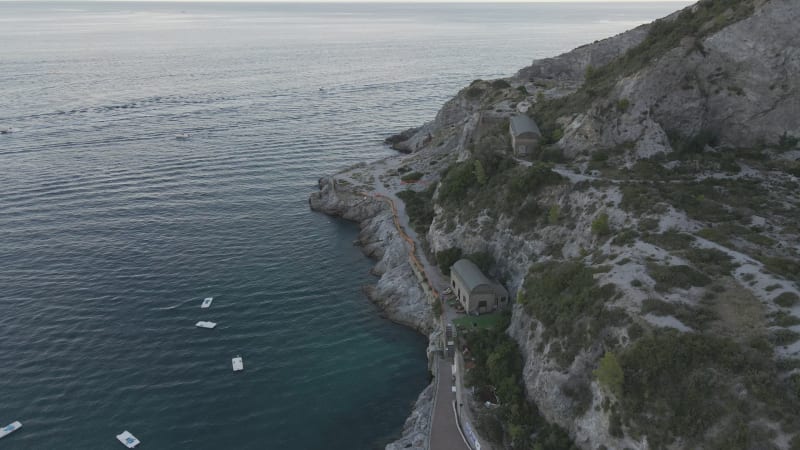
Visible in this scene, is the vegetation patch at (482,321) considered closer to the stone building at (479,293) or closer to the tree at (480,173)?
the stone building at (479,293)

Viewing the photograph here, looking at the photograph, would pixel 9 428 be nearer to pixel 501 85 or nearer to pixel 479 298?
pixel 479 298

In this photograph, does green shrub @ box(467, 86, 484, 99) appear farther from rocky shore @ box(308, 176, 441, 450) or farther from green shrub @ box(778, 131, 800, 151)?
green shrub @ box(778, 131, 800, 151)

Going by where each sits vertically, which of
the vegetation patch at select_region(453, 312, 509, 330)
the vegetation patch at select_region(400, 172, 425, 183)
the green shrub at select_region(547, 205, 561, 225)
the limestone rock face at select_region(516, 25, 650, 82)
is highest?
the limestone rock face at select_region(516, 25, 650, 82)

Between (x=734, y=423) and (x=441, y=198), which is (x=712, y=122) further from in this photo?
(x=734, y=423)

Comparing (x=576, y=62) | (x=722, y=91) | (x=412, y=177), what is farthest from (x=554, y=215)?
(x=576, y=62)

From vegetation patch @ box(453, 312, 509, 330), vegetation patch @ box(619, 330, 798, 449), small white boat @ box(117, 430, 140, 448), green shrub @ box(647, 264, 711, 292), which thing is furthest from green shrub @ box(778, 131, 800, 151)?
small white boat @ box(117, 430, 140, 448)

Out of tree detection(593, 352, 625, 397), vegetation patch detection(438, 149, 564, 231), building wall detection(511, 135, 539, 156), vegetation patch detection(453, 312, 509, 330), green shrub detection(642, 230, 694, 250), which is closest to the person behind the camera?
tree detection(593, 352, 625, 397)

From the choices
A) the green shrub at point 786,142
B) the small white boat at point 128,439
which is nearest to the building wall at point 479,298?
the small white boat at point 128,439
